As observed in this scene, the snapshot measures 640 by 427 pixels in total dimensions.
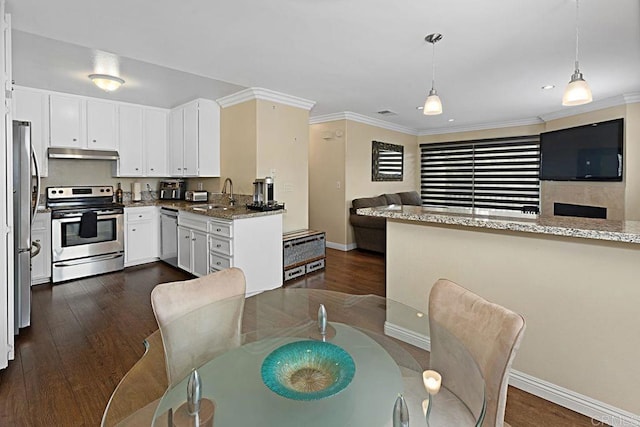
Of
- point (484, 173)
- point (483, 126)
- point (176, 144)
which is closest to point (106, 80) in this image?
point (176, 144)

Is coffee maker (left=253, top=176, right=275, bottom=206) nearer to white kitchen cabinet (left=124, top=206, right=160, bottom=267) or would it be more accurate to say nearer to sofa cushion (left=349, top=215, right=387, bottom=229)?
white kitchen cabinet (left=124, top=206, right=160, bottom=267)

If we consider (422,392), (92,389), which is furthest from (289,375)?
(92,389)

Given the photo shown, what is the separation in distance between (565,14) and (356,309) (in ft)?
8.37

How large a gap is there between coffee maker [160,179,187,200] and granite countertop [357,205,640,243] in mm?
4063

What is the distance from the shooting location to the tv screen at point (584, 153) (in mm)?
4684

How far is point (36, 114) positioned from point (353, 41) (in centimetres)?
404

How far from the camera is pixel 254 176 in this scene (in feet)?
14.3

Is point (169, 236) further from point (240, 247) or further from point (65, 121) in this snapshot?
point (65, 121)

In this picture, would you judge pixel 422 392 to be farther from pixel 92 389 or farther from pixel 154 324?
pixel 154 324

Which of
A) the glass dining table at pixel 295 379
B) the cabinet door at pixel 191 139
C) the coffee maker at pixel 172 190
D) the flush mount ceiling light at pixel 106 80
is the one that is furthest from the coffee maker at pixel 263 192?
the glass dining table at pixel 295 379

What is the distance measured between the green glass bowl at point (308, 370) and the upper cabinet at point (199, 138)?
3864mm

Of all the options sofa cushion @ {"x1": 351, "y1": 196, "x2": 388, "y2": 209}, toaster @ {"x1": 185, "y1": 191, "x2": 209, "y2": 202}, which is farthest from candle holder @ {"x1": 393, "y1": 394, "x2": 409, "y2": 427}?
sofa cushion @ {"x1": 351, "y1": 196, "x2": 388, "y2": 209}

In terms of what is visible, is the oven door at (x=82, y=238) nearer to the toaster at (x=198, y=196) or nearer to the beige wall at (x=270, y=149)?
the toaster at (x=198, y=196)

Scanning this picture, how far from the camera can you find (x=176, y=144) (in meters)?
5.16
